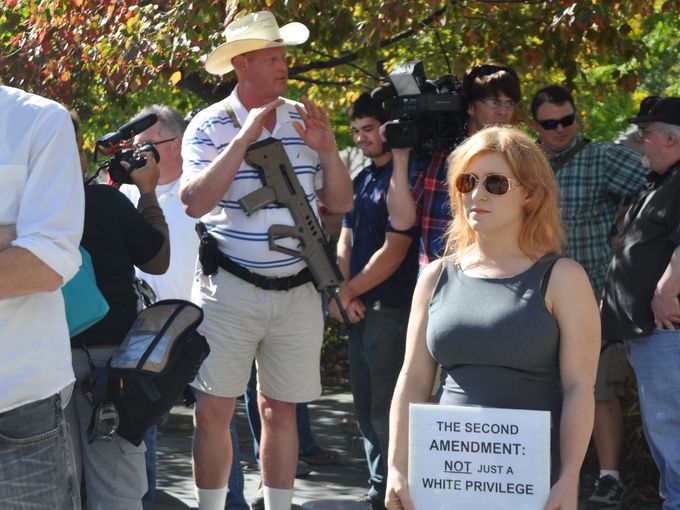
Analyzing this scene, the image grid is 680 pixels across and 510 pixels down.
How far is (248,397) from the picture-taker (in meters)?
6.68

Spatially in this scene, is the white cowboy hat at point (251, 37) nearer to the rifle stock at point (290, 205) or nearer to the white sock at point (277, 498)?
the rifle stock at point (290, 205)

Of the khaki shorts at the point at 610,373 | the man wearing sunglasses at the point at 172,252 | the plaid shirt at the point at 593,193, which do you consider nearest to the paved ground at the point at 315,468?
the man wearing sunglasses at the point at 172,252

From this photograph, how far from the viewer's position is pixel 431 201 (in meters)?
5.61

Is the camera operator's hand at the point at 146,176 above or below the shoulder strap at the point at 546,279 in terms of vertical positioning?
below

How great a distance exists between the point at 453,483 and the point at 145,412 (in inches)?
62.5

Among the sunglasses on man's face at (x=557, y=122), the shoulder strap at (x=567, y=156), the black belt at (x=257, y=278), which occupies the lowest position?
the black belt at (x=257, y=278)

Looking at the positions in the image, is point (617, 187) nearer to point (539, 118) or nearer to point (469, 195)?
point (539, 118)

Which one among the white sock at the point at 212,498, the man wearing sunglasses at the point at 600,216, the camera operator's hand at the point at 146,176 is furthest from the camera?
the man wearing sunglasses at the point at 600,216

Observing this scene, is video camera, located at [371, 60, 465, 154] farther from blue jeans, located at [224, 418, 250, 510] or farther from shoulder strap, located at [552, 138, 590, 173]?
blue jeans, located at [224, 418, 250, 510]

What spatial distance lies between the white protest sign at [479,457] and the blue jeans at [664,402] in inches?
104

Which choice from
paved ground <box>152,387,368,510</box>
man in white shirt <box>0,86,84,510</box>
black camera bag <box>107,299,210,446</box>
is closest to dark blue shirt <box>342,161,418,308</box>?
paved ground <box>152,387,368,510</box>

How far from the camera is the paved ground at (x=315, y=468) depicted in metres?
6.49

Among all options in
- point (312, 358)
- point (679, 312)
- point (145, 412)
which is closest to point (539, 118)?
point (679, 312)

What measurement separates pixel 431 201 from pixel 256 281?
96 cm
